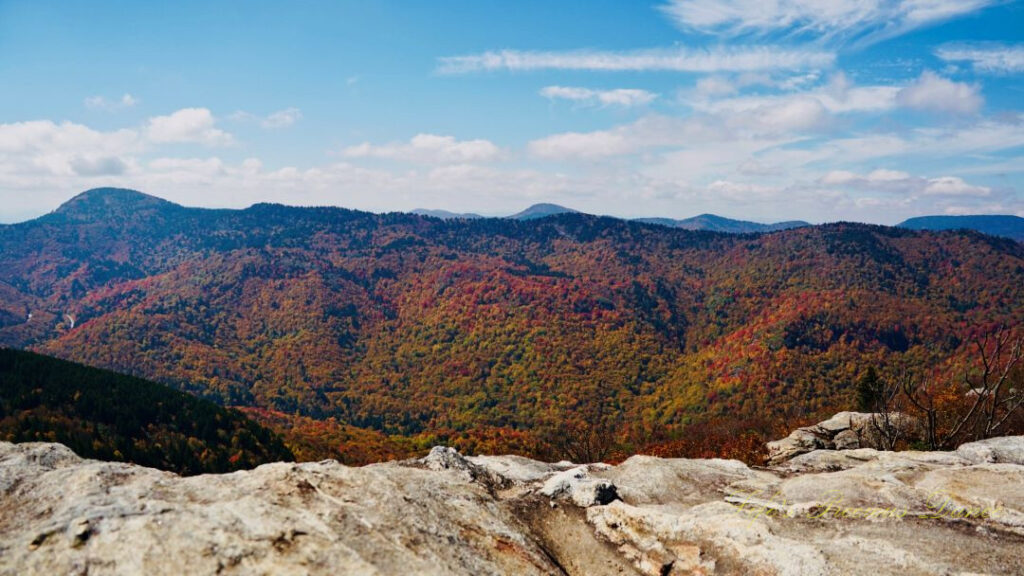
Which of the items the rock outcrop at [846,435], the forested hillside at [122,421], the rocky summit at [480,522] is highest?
the rocky summit at [480,522]

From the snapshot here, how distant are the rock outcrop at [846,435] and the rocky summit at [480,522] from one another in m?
19.3

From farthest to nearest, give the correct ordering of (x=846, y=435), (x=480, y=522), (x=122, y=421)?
1. (x=122, y=421)
2. (x=846, y=435)
3. (x=480, y=522)

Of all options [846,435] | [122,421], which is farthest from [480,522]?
[122,421]

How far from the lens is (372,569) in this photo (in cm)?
977

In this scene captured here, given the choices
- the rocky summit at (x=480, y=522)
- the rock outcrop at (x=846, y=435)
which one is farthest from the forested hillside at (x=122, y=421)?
the rock outcrop at (x=846, y=435)

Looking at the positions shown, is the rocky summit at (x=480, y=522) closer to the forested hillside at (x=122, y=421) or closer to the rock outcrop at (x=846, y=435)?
the rock outcrop at (x=846, y=435)

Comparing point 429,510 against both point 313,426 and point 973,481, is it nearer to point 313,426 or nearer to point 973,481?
point 973,481

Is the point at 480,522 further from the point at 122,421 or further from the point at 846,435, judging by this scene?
the point at 122,421

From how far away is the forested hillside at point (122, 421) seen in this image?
347 ft

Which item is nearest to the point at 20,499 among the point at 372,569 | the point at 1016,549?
the point at 372,569

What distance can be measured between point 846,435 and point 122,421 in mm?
145970

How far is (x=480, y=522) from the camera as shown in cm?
1331

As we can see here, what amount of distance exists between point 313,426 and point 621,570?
196 metres

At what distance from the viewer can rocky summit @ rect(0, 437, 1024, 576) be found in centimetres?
961
